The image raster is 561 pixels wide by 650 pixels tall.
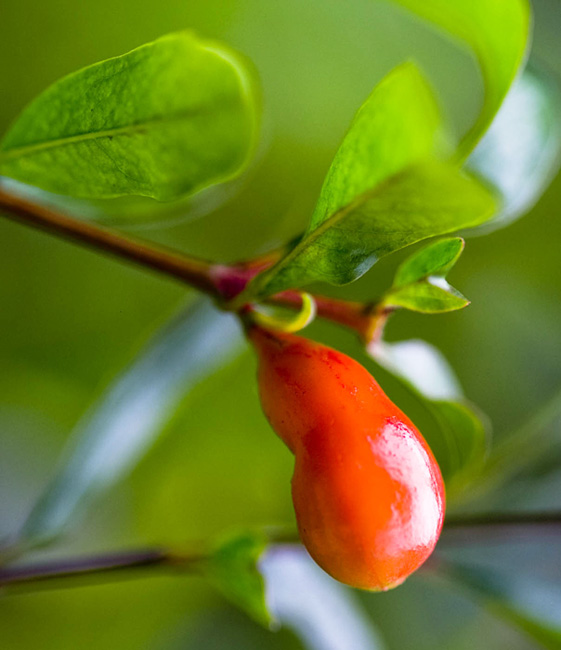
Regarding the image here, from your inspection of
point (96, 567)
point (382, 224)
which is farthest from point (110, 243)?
point (96, 567)

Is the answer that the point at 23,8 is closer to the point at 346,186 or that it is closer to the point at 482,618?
the point at 346,186

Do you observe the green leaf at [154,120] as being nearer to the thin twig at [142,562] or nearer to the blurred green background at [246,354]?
the thin twig at [142,562]

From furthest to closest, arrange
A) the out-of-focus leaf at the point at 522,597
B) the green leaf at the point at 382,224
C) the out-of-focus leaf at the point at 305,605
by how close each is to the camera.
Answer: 1. the out-of-focus leaf at the point at 305,605
2. the out-of-focus leaf at the point at 522,597
3. the green leaf at the point at 382,224

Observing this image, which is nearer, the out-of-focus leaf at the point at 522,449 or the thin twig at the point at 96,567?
the thin twig at the point at 96,567

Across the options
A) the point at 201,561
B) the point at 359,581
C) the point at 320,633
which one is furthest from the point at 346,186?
the point at 320,633

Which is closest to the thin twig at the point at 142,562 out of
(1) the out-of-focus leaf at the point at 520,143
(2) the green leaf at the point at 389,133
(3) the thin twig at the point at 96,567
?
(3) the thin twig at the point at 96,567

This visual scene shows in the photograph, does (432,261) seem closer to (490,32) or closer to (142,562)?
(490,32)

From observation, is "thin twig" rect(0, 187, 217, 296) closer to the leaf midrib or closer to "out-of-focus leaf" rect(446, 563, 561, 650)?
the leaf midrib
